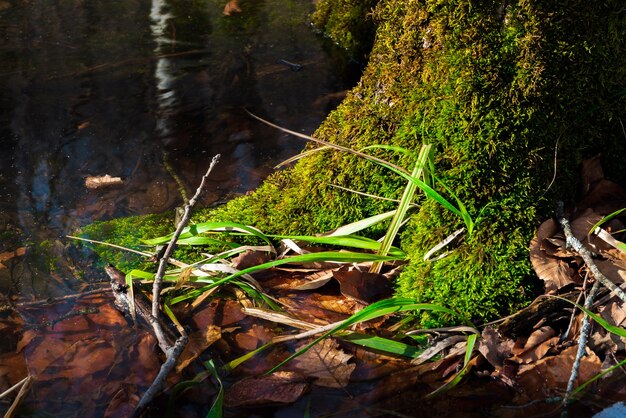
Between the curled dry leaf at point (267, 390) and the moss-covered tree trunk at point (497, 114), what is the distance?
540 millimetres

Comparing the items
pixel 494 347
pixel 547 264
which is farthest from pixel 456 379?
pixel 547 264

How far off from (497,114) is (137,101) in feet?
10.9

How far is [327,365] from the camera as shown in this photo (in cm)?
230

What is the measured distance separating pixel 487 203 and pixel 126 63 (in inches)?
165

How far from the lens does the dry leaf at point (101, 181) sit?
374 cm

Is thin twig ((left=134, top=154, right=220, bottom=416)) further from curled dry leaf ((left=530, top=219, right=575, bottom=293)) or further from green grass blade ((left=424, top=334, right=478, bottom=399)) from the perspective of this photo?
curled dry leaf ((left=530, top=219, right=575, bottom=293))

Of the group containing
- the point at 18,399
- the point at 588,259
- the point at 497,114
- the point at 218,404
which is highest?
the point at 497,114

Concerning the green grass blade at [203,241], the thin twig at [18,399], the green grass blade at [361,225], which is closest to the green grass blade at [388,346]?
the green grass blade at [361,225]

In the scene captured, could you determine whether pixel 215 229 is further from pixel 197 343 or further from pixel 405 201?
pixel 405 201

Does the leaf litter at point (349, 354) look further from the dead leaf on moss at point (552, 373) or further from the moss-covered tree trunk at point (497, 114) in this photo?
the moss-covered tree trunk at point (497, 114)

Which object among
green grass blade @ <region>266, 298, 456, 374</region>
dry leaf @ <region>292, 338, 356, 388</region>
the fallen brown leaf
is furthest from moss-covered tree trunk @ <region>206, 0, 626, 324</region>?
the fallen brown leaf

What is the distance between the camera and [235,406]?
7.00ft

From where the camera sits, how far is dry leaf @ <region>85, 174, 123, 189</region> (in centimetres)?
374

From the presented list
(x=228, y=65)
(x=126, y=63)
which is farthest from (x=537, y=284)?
(x=126, y=63)
